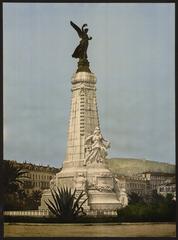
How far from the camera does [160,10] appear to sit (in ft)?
42.2

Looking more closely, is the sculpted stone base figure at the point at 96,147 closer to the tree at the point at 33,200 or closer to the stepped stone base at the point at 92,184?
the stepped stone base at the point at 92,184

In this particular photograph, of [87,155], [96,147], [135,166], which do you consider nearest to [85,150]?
[87,155]

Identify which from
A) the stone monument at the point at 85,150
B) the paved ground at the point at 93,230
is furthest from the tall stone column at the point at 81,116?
the paved ground at the point at 93,230

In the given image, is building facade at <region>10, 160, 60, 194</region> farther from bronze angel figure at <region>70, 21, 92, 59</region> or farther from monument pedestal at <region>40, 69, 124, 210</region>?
bronze angel figure at <region>70, 21, 92, 59</region>

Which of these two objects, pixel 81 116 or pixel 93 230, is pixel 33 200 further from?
pixel 81 116

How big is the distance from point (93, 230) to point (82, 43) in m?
3.18

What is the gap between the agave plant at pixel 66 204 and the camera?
1277 cm

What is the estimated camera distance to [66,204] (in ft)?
42.0

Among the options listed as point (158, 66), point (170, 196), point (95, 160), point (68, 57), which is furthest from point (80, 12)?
point (170, 196)

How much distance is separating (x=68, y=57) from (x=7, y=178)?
2314 mm

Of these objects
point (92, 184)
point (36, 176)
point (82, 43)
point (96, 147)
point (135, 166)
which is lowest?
point (92, 184)

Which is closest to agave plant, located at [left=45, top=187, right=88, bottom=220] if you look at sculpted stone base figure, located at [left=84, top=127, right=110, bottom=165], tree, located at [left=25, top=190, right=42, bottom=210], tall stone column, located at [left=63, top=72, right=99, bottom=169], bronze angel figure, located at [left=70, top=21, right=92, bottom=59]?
tree, located at [left=25, top=190, right=42, bottom=210]

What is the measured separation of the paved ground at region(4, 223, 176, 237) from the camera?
12570mm

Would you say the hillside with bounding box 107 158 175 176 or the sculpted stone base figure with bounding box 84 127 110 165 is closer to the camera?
the hillside with bounding box 107 158 175 176
